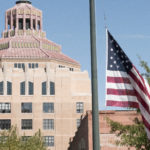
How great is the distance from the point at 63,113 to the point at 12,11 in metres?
54.5

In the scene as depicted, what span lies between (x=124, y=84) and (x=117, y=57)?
895 mm

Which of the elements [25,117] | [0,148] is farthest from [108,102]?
[25,117]

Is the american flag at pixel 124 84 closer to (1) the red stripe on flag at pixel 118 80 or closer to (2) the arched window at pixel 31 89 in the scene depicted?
(1) the red stripe on flag at pixel 118 80

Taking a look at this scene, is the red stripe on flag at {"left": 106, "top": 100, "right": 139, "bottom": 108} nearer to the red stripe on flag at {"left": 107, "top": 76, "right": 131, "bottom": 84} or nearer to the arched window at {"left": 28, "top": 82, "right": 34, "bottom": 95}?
the red stripe on flag at {"left": 107, "top": 76, "right": 131, "bottom": 84}

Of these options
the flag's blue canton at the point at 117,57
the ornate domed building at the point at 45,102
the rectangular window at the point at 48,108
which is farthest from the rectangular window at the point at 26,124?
the flag's blue canton at the point at 117,57

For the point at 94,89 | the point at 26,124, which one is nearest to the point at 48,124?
the point at 26,124

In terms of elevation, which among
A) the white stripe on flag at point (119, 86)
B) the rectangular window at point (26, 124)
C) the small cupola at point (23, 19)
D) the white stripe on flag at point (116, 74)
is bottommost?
the white stripe on flag at point (119, 86)

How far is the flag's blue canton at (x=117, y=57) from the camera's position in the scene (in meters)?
16.6

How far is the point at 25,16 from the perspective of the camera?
152625mm

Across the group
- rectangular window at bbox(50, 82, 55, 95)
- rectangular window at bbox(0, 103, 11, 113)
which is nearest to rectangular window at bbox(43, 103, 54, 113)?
rectangular window at bbox(50, 82, 55, 95)

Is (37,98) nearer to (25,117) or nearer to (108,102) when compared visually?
(25,117)

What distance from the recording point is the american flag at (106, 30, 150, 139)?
53.1 ft

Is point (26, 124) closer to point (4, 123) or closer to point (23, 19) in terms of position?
point (4, 123)

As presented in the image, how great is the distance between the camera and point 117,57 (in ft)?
54.6
